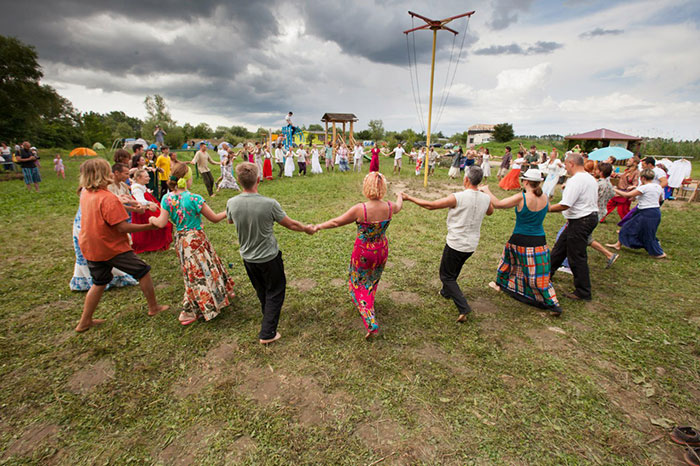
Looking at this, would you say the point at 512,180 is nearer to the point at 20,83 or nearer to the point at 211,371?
the point at 211,371

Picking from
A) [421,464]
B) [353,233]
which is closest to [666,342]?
[421,464]

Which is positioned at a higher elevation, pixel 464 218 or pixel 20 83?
pixel 20 83

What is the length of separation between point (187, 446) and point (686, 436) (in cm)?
391

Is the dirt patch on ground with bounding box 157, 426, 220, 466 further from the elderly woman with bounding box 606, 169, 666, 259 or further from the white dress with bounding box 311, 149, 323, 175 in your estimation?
the white dress with bounding box 311, 149, 323, 175

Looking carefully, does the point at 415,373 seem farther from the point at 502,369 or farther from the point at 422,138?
the point at 422,138

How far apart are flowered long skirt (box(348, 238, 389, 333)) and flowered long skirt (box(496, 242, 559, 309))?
2.13 meters

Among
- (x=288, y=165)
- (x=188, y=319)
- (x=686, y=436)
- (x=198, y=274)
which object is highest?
(x=288, y=165)

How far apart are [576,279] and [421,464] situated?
12.8 feet

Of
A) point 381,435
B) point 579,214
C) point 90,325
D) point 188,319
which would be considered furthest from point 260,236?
point 579,214

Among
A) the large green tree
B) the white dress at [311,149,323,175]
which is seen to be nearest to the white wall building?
the white dress at [311,149,323,175]

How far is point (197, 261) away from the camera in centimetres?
387

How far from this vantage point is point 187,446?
2.42 metres

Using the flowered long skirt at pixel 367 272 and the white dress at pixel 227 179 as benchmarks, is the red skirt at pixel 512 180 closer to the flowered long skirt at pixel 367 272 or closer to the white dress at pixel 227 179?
the white dress at pixel 227 179

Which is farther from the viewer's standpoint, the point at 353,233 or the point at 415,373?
the point at 353,233
